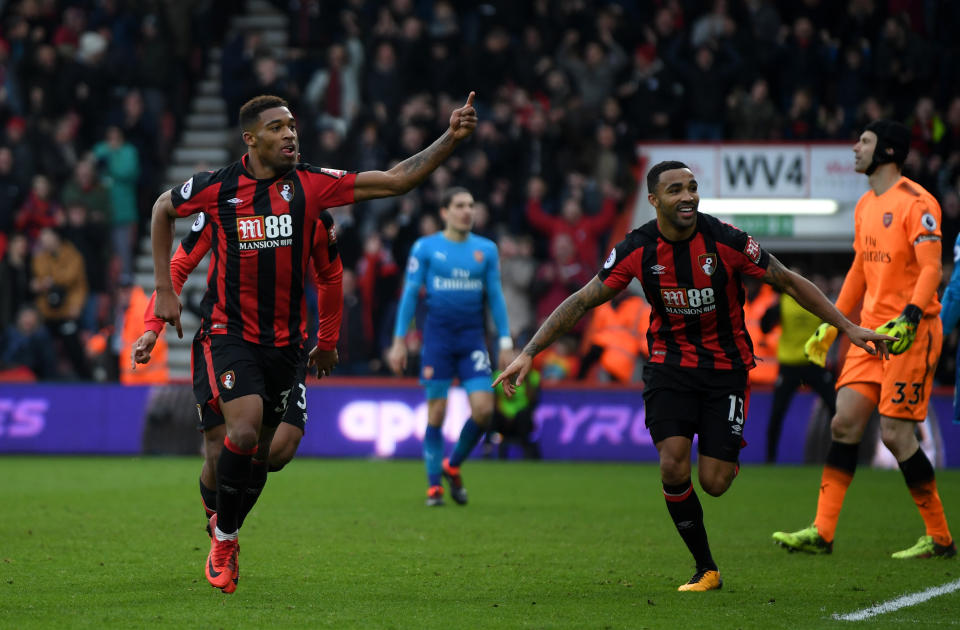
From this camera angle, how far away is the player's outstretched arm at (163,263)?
700 cm

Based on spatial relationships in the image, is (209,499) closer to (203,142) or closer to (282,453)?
(282,453)

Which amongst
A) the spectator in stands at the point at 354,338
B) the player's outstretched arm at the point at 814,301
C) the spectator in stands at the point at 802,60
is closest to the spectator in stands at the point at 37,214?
the spectator in stands at the point at 354,338

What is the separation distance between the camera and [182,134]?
22688mm

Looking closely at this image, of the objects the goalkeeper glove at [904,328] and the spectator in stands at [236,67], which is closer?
the goalkeeper glove at [904,328]

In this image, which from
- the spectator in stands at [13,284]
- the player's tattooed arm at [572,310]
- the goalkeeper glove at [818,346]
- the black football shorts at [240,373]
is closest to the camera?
the black football shorts at [240,373]

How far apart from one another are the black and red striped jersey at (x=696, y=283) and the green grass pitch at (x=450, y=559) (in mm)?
1237

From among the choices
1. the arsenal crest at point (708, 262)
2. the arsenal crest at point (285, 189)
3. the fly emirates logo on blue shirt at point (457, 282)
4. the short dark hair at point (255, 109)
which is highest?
the short dark hair at point (255, 109)

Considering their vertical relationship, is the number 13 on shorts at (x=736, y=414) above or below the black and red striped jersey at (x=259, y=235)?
below

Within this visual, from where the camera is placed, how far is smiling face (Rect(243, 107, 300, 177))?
6.98 meters

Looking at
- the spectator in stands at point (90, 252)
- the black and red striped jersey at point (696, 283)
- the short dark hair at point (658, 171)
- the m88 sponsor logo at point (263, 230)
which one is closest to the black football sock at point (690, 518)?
the black and red striped jersey at point (696, 283)

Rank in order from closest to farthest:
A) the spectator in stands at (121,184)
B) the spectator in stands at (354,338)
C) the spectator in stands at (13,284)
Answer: the spectator in stands at (354,338) → the spectator in stands at (13,284) → the spectator in stands at (121,184)

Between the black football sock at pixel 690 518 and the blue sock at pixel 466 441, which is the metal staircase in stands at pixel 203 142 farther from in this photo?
the black football sock at pixel 690 518

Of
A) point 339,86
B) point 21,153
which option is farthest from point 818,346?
point 21,153

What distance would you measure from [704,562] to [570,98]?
13198 mm
